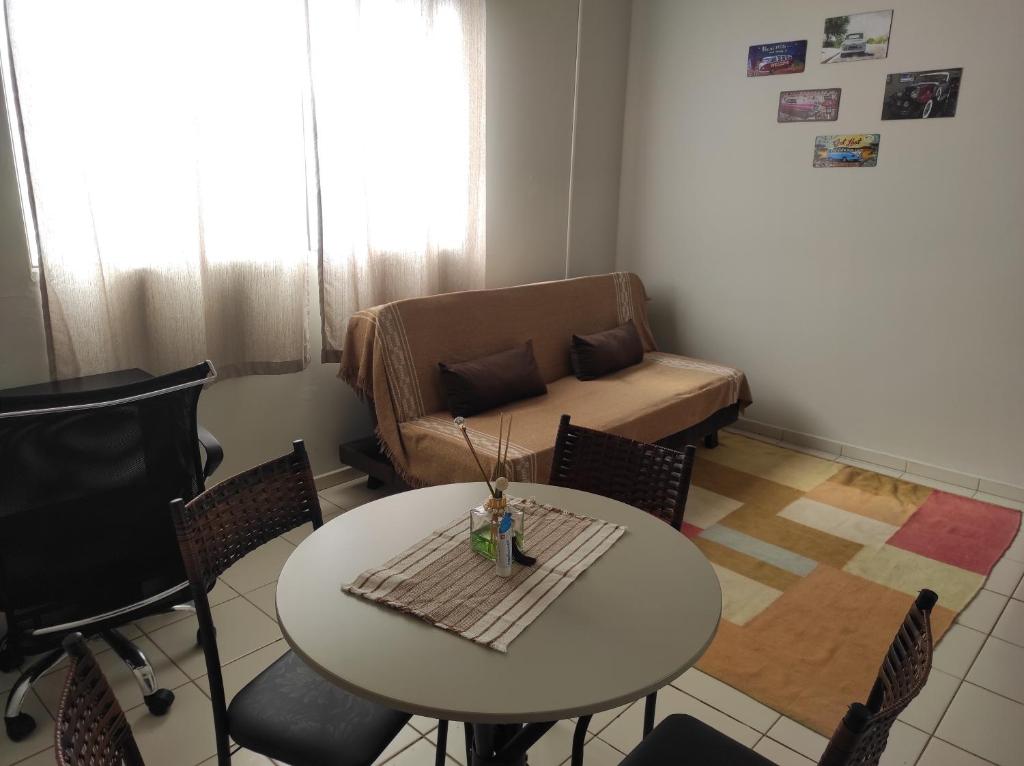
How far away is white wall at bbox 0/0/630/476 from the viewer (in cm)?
285

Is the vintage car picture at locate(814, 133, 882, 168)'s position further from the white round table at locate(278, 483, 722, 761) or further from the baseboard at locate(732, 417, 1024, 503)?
the white round table at locate(278, 483, 722, 761)

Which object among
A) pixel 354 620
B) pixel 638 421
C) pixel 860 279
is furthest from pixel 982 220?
pixel 354 620

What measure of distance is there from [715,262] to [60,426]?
3.36 meters

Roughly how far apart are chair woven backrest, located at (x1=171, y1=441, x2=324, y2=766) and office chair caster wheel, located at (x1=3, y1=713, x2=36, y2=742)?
28.4 inches

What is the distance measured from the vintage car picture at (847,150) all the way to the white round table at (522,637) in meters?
2.74

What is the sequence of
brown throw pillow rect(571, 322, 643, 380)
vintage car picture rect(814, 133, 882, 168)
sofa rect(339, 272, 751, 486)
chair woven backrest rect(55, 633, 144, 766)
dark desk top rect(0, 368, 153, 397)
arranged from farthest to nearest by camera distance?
brown throw pillow rect(571, 322, 643, 380) → vintage car picture rect(814, 133, 882, 168) → sofa rect(339, 272, 751, 486) → dark desk top rect(0, 368, 153, 397) → chair woven backrest rect(55, 633, 144, 766)

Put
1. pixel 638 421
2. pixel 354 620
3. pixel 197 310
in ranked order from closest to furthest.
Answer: pixel 354 620 < pixel 197 310 < pixel 638 421

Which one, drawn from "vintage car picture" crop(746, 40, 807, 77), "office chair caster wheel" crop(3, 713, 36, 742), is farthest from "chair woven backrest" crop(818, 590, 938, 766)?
"vintage car picture" crop(746, 40, 807, 77)

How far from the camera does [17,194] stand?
7.18 feet

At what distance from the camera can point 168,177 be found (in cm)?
249

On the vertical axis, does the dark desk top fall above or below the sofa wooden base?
above

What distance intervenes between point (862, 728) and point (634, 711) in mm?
1210

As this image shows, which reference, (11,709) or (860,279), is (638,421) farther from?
(11,709)

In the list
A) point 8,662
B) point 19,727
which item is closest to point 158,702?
point 19,727
